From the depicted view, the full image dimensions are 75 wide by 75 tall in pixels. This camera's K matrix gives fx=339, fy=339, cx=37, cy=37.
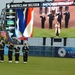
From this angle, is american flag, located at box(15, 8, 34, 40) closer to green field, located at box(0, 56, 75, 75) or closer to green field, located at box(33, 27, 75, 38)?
green field, located at box(33, 27, 75, 38)

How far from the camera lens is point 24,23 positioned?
39.4 metres

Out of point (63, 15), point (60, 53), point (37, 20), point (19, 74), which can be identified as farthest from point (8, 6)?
point (19, 74)

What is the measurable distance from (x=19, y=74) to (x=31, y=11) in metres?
24.2

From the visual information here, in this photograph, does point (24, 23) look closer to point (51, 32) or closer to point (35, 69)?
point (51, 32)

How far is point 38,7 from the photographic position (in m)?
39.3

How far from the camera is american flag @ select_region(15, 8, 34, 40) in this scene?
3916 cm

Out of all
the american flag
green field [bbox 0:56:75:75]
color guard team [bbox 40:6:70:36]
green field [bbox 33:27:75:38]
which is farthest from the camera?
the american flag

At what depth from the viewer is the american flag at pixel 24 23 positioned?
128 feet

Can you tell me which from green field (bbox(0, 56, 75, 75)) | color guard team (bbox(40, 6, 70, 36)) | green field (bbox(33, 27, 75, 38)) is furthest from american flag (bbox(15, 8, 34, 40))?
green field (bbox(0, 56, 75, 75))

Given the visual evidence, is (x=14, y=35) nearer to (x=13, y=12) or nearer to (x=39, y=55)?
(x=13, y=12)

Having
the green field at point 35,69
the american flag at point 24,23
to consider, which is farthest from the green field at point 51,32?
the green field at point 35,69

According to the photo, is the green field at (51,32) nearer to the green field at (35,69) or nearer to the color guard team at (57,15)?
the color guard team at (57,15)

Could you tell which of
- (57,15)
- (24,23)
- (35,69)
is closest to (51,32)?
(57,15)

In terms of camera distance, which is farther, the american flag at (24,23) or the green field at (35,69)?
the american flag at (24,23)
